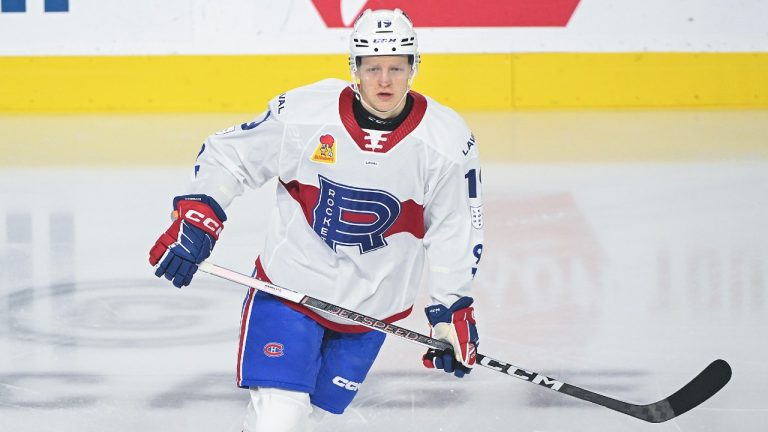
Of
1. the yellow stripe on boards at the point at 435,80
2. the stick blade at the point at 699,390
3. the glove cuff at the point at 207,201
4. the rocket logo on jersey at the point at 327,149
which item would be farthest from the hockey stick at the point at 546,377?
the yellow stripe on boards at the point at 435,80

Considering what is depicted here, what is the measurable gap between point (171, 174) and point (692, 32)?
15.1ft

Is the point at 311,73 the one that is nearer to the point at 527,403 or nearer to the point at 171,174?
the point at 171,174

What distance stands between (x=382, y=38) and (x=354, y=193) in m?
0.32

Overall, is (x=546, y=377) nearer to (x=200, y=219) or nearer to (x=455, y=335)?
(x=455, y=335)

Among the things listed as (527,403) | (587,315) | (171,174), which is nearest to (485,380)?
(527,403)

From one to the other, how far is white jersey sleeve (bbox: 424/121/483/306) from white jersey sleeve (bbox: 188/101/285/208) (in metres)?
0.35

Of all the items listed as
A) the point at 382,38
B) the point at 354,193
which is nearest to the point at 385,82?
the point at 382,38

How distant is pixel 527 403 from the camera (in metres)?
3.39

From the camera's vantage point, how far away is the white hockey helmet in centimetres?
259

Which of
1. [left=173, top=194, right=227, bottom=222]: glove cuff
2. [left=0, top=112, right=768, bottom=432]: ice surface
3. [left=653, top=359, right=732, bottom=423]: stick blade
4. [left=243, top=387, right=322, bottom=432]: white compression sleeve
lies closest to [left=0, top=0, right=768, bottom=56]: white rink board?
[left=0, top=112, right=768, bottom=432]: ice surface

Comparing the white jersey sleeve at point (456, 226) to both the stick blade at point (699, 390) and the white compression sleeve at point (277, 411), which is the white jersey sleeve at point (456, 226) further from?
the stick blade at point (699, 390)

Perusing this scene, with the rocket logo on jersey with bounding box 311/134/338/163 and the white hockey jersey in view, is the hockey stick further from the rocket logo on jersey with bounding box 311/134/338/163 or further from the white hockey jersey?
the rocket logo on jersey with bounding box 311/134/338/163

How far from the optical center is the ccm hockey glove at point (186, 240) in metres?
2.58

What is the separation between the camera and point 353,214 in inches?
103
